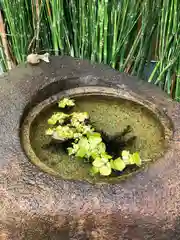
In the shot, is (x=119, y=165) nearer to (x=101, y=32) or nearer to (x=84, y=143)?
(x=84, y=143)

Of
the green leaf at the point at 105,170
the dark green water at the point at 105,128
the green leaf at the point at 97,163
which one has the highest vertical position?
the green leaf at the point at 97,163

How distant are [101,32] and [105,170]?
0.84m

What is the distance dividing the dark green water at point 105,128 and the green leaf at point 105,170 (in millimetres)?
52

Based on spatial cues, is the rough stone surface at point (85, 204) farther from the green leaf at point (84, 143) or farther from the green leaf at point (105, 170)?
the green leaf at point (84, 143)

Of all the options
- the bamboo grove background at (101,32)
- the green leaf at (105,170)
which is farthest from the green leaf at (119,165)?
the bamboo grove background at (101,32)

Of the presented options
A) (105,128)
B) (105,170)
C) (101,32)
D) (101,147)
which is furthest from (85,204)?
(101,32)

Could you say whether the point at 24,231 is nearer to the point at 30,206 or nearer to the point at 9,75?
the point at 30,206

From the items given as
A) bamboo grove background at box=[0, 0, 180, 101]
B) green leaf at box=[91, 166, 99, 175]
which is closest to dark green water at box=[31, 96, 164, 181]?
green leaf at box=[91, 166, 99, 175]

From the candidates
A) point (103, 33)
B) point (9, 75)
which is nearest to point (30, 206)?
point (9, 75)

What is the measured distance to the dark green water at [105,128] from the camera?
1.38m

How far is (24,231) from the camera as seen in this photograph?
1.17 metres

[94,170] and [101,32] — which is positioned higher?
[101,32]

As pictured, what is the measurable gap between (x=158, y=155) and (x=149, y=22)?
0.87m

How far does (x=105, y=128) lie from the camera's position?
1.57m
